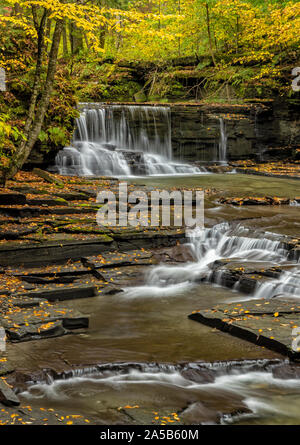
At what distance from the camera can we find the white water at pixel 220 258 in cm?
772

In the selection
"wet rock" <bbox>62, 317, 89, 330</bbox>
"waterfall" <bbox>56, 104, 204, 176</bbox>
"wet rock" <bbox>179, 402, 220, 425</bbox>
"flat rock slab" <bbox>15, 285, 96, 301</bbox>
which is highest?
"waterfall" <bbox>56, 104, 204, 176</bbox>

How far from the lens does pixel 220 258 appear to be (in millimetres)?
9562

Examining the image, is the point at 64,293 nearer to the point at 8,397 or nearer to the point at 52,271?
the point at 52,271

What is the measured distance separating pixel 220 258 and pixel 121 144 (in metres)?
10.7

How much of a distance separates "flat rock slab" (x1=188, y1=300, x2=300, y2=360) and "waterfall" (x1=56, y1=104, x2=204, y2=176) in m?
10.1

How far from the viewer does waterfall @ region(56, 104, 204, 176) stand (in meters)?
16.7

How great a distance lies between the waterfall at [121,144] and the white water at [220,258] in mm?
7280

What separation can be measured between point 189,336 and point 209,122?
49.5 ft

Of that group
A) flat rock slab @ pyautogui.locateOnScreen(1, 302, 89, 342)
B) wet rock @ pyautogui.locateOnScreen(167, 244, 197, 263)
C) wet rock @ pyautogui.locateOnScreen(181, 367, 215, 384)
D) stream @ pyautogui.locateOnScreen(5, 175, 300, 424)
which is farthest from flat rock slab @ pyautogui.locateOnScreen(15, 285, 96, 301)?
wet rock @ pyautogui.locateOnScreen(181, 367, 215, 384)

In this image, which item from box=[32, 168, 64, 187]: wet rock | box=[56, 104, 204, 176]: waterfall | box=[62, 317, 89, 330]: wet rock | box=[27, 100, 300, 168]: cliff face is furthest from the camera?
box=[27, 100, 300, 168]: cliff face

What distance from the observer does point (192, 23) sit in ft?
82.0

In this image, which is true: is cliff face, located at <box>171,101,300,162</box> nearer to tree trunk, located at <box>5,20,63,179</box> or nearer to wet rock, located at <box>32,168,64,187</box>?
wet rock, located at <box>32,168,64,187</box>
